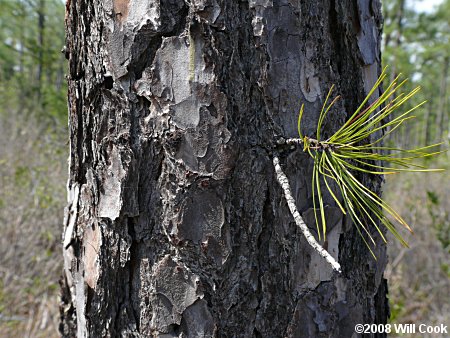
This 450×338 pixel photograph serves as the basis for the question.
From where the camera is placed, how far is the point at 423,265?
15.4 feet

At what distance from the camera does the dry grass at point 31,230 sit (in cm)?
331

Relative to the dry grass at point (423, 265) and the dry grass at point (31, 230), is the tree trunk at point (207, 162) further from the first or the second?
the dry grass at point (423, 265)

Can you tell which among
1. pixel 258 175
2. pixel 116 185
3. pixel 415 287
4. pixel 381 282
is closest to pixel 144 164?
pixel 116 185

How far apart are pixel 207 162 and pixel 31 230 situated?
362cm

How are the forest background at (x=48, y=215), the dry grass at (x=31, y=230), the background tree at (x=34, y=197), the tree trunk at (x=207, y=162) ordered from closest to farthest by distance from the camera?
the tree trunk at (x=207, y=162)
the dry grass at (x=31, y=230)
the background tree at (x=34, y=197)
the forest background at (x=48, y=215)

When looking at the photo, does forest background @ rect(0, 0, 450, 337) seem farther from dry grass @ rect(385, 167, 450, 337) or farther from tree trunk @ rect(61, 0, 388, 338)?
tree trunk @ rect(61, 0, 388, 338)

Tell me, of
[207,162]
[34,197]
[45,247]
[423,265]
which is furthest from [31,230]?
[423,265]

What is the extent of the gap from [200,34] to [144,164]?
0.27 metres

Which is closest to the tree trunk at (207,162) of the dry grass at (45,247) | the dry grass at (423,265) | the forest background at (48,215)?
the forest background at (48,215)

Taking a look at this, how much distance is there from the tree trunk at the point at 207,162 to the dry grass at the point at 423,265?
291cm

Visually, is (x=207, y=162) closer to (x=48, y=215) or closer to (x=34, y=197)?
(x=48, y=215)

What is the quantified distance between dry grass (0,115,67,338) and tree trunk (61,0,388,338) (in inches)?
101

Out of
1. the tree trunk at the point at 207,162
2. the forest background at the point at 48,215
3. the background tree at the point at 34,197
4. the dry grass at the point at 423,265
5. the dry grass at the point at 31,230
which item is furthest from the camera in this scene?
the dry grass at the point at 423,265

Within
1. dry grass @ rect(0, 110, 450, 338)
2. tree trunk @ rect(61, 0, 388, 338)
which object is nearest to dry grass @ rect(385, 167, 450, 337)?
dry grass @ rect(0, 110, 450, 338)
